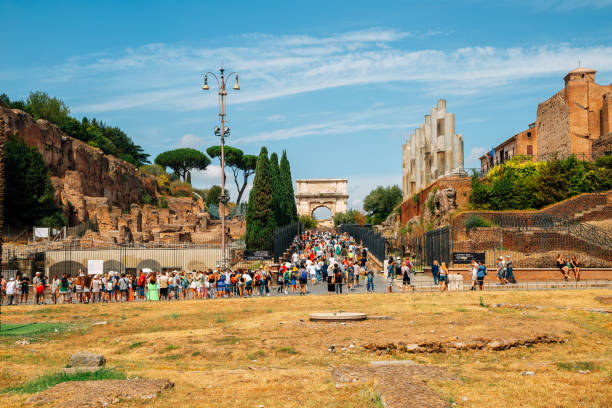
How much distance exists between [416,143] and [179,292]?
112 feet

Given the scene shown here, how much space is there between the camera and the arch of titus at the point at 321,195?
78.4m

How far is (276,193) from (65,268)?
1460 cm

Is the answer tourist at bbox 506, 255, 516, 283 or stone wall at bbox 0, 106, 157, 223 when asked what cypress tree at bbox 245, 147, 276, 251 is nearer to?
tourist at bbox 506, 255, 516, 283

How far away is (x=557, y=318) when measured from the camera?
1205cm

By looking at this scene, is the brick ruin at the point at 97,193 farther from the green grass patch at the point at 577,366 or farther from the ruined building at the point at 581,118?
the green grass patch at the point at 577,366

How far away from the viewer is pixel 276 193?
122ft

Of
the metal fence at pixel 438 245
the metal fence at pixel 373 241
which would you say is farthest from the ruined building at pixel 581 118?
the metal fence at pixel 438 245

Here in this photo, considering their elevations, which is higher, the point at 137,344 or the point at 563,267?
the point at 563,267

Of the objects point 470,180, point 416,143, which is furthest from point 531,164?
point 416,143

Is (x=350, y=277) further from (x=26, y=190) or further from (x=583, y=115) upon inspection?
(x=26, y=190)

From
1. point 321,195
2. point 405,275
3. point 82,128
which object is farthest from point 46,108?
point 405,275

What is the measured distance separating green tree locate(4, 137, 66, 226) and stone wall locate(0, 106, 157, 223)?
6.60 ft

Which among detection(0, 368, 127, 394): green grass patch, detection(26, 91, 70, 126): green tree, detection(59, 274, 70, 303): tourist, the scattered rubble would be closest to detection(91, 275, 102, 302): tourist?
detection(59, 274, 70, 303): tourist

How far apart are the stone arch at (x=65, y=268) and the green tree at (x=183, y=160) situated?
58.2 meters
